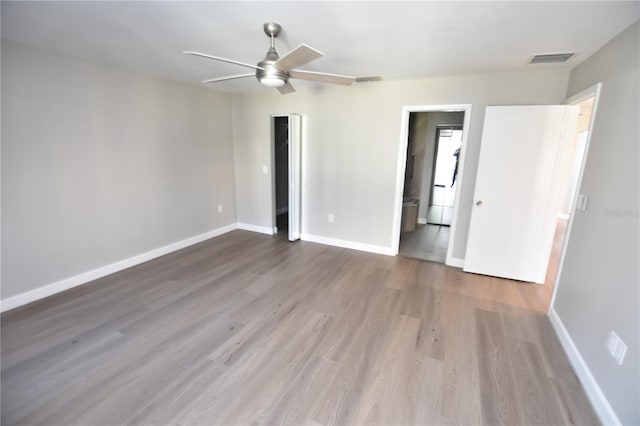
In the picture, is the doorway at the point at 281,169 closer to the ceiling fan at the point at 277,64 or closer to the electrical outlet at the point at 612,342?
the ceiling fan at the point at 277,64

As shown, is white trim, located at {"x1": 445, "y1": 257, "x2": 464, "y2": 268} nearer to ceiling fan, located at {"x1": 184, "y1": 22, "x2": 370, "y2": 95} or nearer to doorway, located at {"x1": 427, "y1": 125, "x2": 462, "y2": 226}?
doorway, located at {"x1": 427, "y1": 125, "x2": 462, "y2": 226}

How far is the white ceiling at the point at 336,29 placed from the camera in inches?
73.7

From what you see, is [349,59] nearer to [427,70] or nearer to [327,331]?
[427,70]

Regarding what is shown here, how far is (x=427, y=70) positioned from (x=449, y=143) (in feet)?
10.2

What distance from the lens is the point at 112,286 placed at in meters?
3.12

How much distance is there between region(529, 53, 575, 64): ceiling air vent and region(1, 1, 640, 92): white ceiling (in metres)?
0.07

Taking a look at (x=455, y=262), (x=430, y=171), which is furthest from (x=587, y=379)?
(x=430, y=171)

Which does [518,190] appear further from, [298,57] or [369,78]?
[298,57]

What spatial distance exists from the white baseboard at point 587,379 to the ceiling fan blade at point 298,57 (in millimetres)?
2768

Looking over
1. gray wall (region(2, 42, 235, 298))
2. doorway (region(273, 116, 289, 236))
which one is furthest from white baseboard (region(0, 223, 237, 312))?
doorway (region(273, 116, 289, 236))

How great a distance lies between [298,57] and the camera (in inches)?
79.8

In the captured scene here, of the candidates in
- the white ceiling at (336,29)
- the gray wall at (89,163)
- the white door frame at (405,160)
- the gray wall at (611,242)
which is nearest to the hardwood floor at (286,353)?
the gray wall at (611,242)

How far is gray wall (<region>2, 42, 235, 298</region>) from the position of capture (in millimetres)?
2590

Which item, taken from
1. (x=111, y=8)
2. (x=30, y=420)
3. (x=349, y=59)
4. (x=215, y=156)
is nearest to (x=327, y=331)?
(x=30, y=420)
